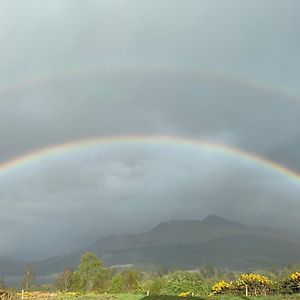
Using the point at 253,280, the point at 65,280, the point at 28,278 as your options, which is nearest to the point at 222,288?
the point at 253,280

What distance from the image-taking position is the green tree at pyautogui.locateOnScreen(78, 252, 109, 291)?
99.5 m

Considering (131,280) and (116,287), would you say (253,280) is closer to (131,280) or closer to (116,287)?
(116,287)

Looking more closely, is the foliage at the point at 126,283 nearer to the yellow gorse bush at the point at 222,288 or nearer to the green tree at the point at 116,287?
the green tree at the point at 116,287

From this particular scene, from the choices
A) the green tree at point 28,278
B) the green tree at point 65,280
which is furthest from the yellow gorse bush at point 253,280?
the green tree at point 28,278

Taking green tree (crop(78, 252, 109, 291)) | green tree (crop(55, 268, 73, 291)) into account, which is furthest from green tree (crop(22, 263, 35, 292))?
green tree (crop(78, 252, 109, 291))

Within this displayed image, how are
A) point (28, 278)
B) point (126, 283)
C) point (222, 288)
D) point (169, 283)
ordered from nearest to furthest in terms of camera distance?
point (222, 288) → point (169, 283) → point (126, 283) → point (28, 278)

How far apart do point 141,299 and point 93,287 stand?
51781 millimetres

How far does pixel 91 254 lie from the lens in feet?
337

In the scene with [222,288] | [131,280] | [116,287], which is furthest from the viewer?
[131,280]

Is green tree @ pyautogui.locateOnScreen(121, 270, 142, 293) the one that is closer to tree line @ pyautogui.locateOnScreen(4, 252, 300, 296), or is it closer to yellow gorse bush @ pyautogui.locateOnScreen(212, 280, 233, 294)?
tree line @ pyautogui.locateOnScreen(4, 252, 300, 296)

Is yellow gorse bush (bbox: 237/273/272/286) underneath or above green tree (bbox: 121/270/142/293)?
underneath

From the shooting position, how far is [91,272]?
10044cm

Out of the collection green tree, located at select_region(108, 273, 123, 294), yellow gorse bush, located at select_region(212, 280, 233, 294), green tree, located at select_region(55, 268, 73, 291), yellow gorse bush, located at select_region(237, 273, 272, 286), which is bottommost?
yellow gorse bush, located at select_region(212, 280, 233, 294)

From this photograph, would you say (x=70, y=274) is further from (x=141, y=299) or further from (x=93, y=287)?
(x=141, y=299)
